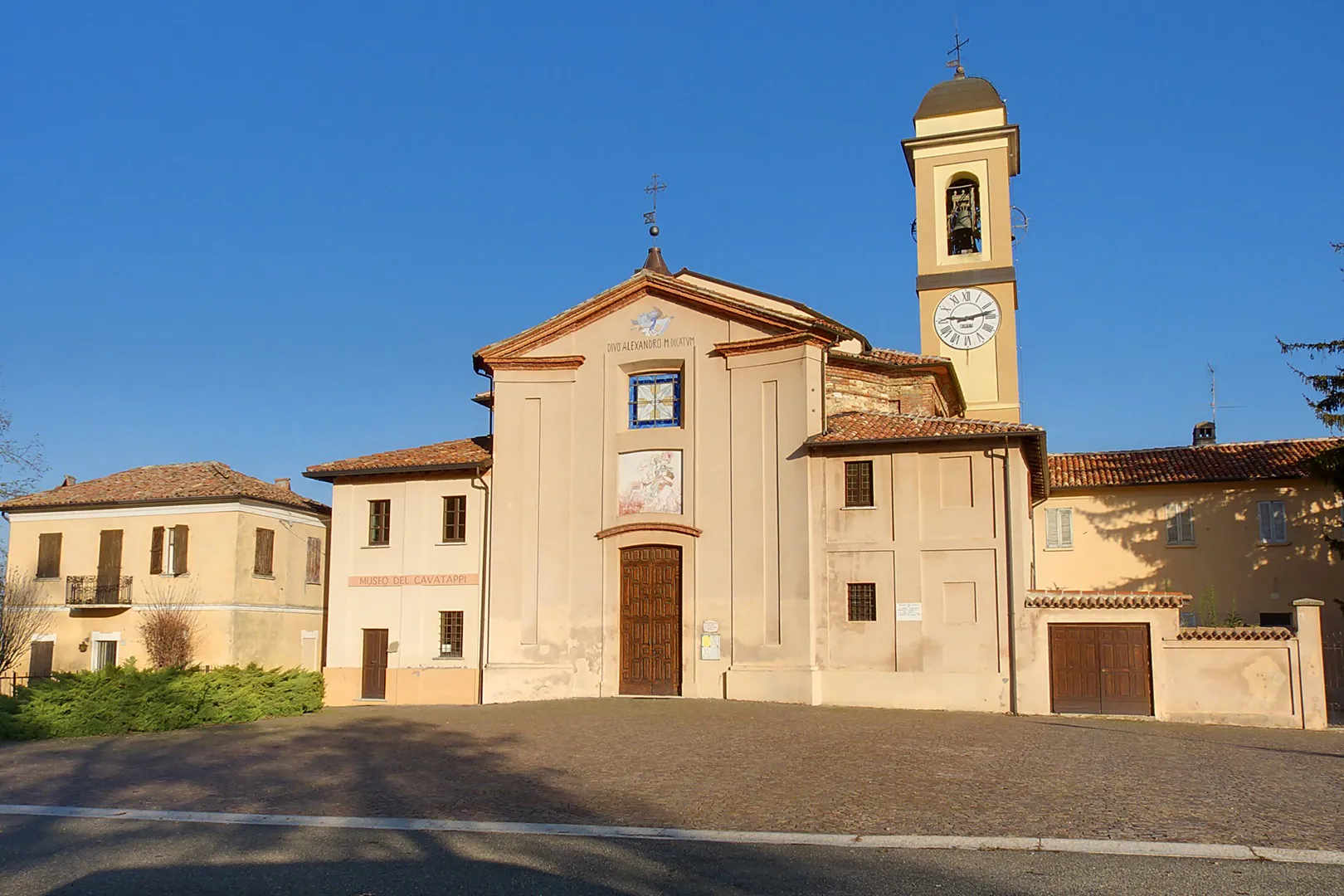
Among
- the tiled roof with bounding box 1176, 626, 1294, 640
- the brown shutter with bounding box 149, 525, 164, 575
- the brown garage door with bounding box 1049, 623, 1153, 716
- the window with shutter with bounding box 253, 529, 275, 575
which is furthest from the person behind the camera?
the window with shutter with bounding box 253, 529, 275, 575

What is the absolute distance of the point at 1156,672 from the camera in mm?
21047

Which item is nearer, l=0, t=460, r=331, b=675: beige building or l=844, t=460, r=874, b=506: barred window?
l=844, t=460, r=874, b=506: barred window

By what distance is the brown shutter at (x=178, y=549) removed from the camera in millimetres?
32875

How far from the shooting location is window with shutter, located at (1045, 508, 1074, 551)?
32.9 m

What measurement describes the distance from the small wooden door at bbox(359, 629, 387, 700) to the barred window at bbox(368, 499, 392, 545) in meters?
2.25

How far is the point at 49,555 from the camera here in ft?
113

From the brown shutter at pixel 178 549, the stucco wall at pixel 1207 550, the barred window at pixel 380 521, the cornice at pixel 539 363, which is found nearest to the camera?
the cornice at pixel 539 363

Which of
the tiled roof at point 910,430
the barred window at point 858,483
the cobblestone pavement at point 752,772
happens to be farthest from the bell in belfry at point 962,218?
the cobblestone pavement at point 752,772

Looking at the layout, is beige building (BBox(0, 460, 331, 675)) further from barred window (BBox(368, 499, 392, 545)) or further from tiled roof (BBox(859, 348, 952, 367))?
tiled roof (BBox(859, 348, 952, 367))

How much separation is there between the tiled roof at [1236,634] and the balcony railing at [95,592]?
2849 cm

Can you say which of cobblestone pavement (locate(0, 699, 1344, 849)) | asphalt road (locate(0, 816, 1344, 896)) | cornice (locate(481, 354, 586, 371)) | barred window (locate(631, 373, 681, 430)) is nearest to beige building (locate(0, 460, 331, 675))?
cornice (locate(481, 354, 586, 371))

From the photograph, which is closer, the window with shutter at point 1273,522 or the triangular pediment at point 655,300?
the triangular pediment at point 655,300

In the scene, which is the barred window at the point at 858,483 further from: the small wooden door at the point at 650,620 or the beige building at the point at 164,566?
the beige building at the point at 164,566

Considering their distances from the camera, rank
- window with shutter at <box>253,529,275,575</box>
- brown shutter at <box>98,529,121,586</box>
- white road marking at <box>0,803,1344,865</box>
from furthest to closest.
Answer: brown shutter at <box>98,529,121,586</box>
window with shutter at <box>253,529,275,575</box>
white road marking at <box>0,803,1344,865</box>
